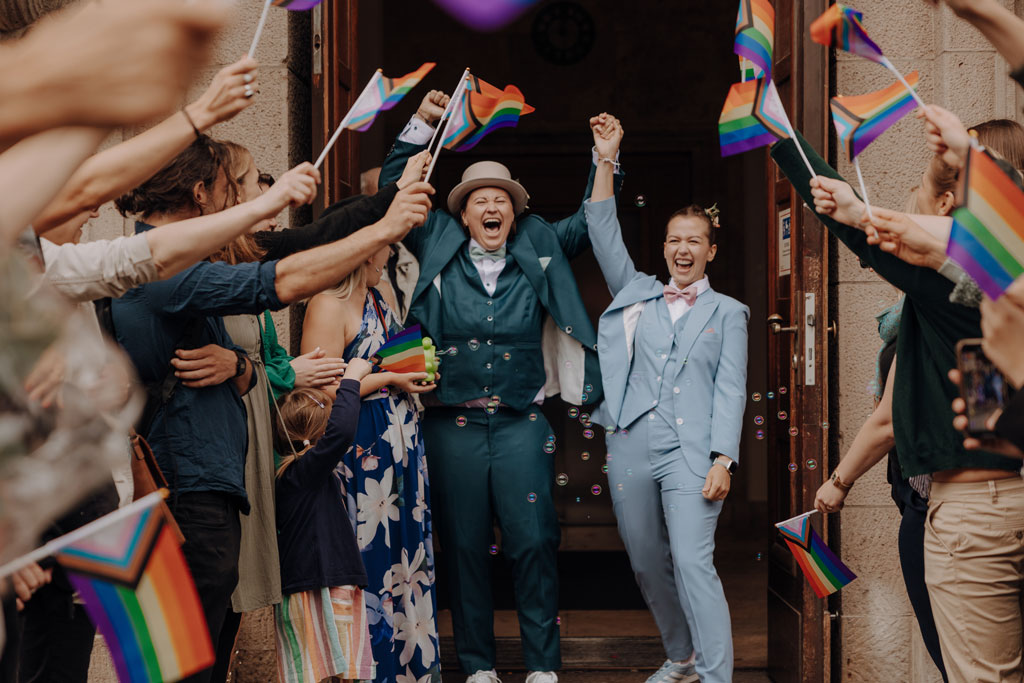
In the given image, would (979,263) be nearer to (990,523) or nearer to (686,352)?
(990,523)

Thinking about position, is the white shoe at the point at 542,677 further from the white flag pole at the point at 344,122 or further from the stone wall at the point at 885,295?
the white flag pole at the point at 344,122

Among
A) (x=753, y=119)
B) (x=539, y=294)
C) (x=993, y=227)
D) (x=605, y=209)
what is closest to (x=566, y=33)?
(x=605, y=209)

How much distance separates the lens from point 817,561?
382cm

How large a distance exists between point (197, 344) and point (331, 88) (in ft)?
6.73

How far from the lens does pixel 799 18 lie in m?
4.25

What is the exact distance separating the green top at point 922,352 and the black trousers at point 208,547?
5.80ft

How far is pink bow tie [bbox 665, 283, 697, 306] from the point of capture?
13.8ft

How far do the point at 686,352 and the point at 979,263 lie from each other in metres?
2.59

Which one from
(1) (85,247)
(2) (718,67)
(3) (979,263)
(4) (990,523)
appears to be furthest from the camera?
(2) (718,67)

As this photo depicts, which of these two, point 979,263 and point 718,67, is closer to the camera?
point 979,263

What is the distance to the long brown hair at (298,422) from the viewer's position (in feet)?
10.7

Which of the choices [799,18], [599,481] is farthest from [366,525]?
[599,481]

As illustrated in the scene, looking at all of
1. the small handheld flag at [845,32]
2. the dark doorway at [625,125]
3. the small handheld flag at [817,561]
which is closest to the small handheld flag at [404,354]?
the small handheld flag at [817,561]

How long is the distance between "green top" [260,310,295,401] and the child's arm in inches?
8.0
